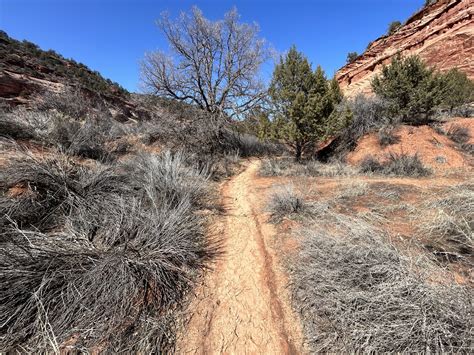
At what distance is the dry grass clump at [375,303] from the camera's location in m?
1.35

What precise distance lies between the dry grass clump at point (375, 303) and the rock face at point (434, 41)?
17267 mm

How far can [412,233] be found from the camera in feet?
8.93

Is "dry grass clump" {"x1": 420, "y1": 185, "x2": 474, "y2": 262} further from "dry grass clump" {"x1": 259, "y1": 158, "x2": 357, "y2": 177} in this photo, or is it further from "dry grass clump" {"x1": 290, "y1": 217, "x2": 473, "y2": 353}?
"dry grass clump" {"x1": 259, "y1": 158, "x2": 357, "y2": 177}

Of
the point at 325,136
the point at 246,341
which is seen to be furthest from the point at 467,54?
the point at 246,341

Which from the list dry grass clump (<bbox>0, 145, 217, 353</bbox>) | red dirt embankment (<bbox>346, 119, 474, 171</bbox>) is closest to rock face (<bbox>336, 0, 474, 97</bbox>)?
red dirt embankment (<bbox>346, 119, 474, 171</bbox>)

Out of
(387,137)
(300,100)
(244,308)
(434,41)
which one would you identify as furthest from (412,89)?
(434,41)

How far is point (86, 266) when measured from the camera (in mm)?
2008

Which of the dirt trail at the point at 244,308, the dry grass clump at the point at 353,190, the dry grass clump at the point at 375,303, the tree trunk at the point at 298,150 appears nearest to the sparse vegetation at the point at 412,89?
the tree trunk at the point at 298,150

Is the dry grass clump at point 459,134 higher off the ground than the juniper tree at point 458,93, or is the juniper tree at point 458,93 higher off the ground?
the juniper tree at point 458,93

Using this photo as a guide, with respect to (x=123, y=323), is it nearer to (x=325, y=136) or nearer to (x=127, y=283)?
(x=127, y=283)

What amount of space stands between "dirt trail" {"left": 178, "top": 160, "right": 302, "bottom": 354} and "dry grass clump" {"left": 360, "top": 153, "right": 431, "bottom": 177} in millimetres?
4980

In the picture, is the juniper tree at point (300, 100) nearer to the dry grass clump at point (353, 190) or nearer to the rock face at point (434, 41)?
the dry grass clump at point (353, 190)

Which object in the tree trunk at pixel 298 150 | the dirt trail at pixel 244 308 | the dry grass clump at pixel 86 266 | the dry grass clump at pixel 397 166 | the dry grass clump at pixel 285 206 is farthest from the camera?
the tree trunk at pixel 298 150

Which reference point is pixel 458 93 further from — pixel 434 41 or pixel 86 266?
pixel 86 266
